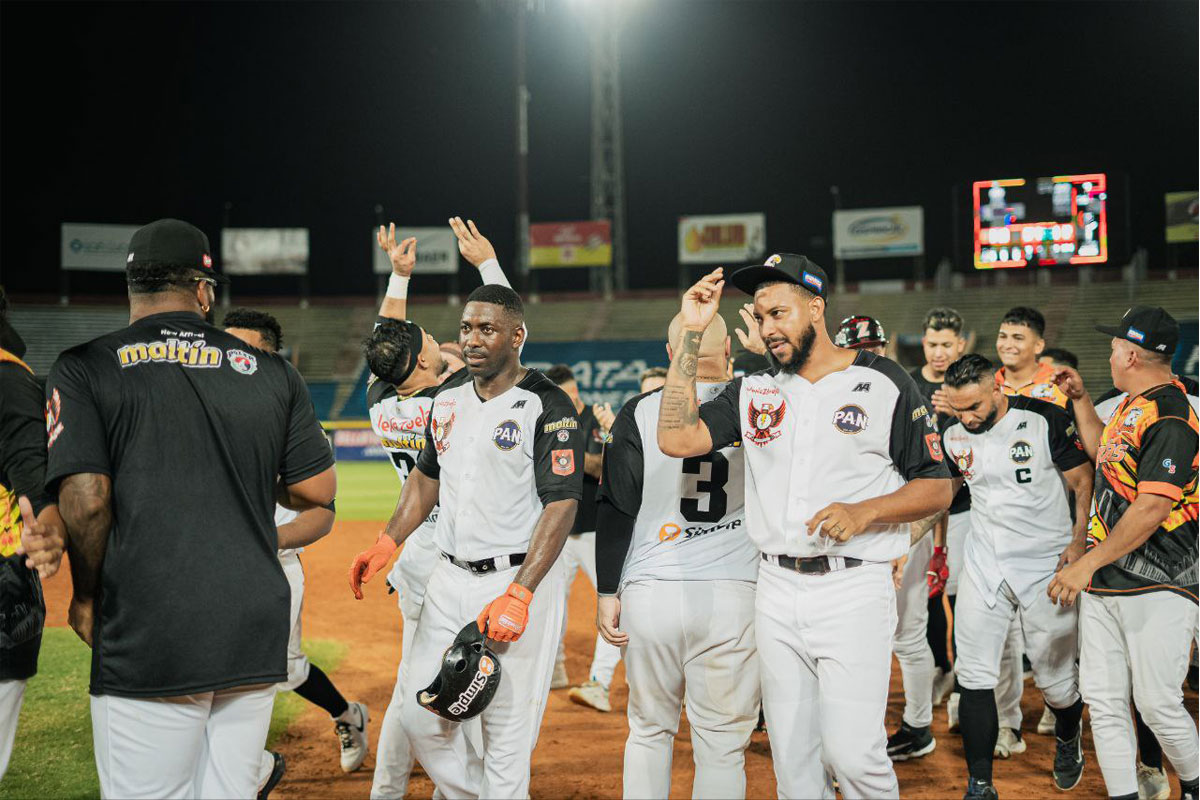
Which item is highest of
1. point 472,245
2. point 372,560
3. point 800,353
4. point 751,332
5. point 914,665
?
point 472,245

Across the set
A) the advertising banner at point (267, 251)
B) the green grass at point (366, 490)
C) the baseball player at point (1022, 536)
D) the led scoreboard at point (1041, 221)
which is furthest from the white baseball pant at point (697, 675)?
the advertising banner at point (267, 251)

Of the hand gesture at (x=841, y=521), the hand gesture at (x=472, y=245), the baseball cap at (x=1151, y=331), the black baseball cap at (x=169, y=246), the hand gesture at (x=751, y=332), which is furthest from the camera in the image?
the hand gesture at (x=472, y=245)

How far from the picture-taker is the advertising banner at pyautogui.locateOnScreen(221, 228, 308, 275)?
42094 mm

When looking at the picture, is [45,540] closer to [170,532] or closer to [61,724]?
[170,532]

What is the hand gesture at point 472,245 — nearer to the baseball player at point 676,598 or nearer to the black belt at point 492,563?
the baseball player at point 676,598

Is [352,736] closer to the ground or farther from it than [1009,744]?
farther from it

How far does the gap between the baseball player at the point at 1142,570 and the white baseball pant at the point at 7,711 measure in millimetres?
4577

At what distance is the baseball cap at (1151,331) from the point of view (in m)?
4.89

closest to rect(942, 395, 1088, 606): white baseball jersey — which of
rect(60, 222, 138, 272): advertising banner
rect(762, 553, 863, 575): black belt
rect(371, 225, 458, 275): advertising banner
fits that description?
rect(762, 553, 863, 575): black belt

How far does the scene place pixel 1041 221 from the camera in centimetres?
1934

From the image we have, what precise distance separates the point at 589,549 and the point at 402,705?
3.86 meters

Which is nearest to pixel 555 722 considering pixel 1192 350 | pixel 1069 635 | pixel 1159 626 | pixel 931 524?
pixel 931 524

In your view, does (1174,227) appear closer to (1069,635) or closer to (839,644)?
(1069,635)

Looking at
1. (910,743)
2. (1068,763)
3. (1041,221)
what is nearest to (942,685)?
(910,743)
